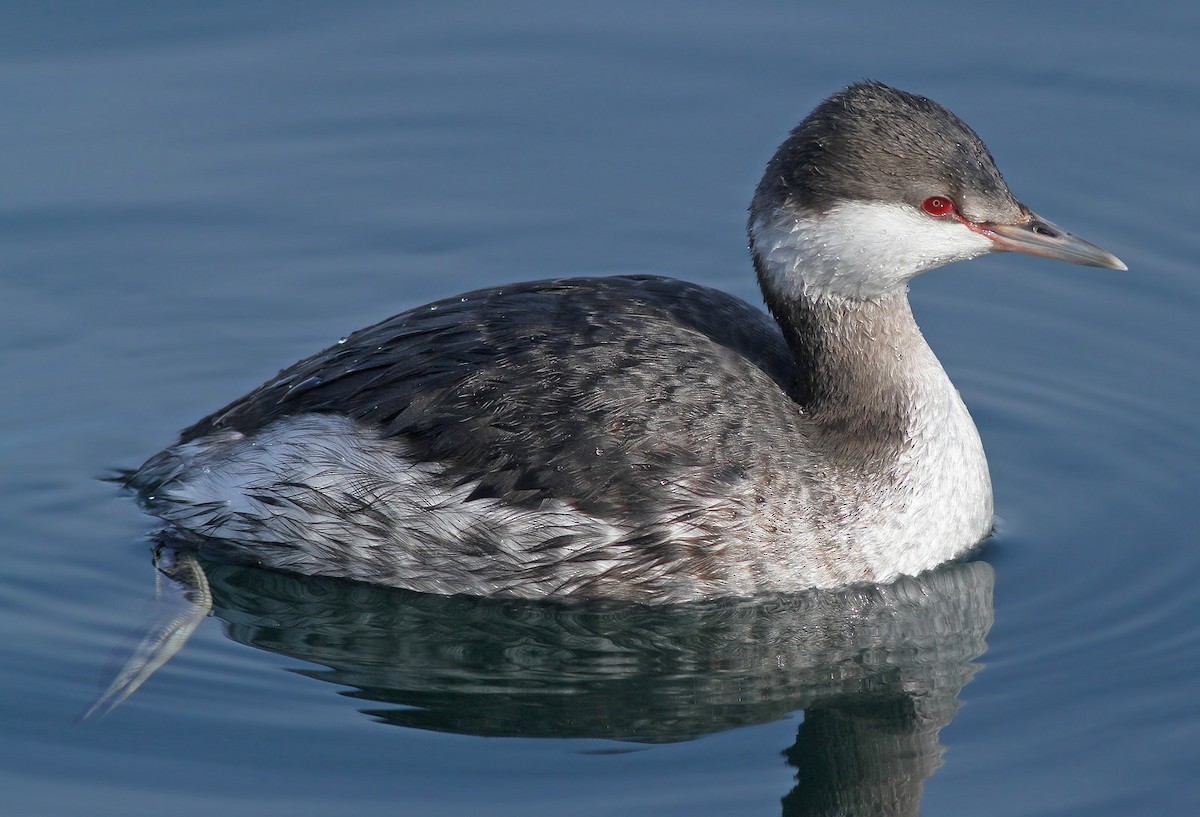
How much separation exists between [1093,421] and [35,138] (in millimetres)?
6788

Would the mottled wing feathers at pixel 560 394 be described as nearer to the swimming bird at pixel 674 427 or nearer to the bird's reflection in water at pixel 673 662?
the swimming bird at pixel 674 427

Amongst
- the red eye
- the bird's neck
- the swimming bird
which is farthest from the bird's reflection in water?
the red eye

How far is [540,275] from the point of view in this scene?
11.3 m

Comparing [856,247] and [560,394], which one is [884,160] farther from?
[560,394]

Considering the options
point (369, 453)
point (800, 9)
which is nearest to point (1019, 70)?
point (800, 9)

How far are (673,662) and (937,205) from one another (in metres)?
2.42

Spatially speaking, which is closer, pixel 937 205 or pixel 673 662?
pixel 673 662

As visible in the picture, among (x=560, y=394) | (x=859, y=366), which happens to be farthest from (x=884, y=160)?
(x=560, y=394)

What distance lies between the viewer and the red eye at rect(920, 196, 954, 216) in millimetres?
8609

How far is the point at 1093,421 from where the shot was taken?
1012 centimetres

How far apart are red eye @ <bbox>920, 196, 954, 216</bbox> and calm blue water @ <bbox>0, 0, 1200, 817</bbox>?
5.71 ft

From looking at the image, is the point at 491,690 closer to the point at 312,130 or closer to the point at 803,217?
the point at 803,217

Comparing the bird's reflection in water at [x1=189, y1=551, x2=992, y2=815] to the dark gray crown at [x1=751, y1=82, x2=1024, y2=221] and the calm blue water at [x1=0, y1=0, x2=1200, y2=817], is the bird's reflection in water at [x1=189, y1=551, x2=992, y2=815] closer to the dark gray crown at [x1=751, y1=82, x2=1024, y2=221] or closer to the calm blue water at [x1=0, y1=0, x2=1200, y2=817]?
the calm blue water at [x1=0, y1=0, x2=1200, y2=817]

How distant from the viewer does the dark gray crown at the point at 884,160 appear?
855 cm
